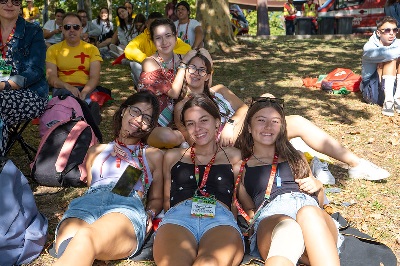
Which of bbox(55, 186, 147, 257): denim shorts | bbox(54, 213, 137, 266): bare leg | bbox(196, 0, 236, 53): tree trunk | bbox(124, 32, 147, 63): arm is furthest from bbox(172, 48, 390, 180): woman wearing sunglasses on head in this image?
bbox(196, 0, 236, 53): tree trunk

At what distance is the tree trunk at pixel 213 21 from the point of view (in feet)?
39.1

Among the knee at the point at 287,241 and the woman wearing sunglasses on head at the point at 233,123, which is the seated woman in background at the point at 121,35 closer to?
the woman wearing sunglasses on head at the point at 233,123

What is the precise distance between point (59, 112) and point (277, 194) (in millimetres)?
2454

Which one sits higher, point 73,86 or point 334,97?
point 73,86

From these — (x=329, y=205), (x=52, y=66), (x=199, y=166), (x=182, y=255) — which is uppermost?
(x=52, y=66)

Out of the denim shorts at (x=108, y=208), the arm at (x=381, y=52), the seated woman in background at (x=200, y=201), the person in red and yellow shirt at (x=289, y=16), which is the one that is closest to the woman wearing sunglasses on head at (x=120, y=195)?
the denim shorts at (x=108, y=208)

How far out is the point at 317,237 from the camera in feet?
10.1

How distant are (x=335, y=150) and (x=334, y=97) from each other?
356 cm

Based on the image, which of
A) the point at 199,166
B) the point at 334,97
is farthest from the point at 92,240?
the point at 334,97

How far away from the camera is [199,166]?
12.5 ft

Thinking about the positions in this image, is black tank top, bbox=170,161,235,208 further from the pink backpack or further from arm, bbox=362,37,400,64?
arm, bbox=362,37,400,64

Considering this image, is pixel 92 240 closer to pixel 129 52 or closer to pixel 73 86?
pixel 73 86

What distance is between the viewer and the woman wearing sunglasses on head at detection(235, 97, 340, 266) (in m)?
3.10

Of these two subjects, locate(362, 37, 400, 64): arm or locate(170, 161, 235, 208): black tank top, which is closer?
locate(170, 161, 235, 208): black tank top
